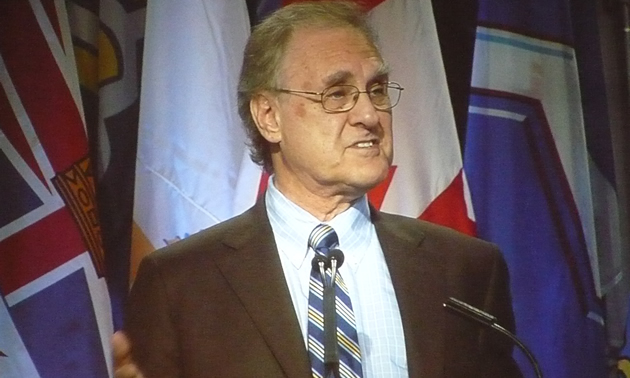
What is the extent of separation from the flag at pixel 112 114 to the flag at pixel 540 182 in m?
0.92

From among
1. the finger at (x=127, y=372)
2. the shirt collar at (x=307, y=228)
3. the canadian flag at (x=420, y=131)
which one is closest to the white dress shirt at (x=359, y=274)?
the shirt collar at (x=307, y=228)

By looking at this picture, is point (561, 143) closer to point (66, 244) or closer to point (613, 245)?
point (613, 245)

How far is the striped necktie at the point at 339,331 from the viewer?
4.71ft

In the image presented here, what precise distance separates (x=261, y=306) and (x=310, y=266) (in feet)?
0.44

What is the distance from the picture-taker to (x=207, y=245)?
1.63m

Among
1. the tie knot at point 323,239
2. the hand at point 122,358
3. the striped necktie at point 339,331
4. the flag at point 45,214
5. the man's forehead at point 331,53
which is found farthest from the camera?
the flag at point 45,214

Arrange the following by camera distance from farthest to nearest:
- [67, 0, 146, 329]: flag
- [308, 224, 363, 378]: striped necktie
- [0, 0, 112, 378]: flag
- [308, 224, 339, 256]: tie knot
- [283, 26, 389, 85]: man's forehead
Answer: [67, 0, 146, 329]: flag → [0, 0, 112, 378]: flag → [283, 26, 389, 85]: man's forehead → [308, 224, 339, 256]: tie knot → [308, 224, 363, 378]: striped necktie

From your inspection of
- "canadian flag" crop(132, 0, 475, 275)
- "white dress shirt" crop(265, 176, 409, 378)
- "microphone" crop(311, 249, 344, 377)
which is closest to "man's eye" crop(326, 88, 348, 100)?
"white dress shirt" crop(265, 176, 409, 378)

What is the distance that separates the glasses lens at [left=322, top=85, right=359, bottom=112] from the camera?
1.62 metres

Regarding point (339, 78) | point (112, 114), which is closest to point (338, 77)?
point (339, 78)

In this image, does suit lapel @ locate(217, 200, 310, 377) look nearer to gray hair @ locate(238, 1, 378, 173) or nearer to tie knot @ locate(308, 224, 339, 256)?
tie knot @ locate(308, 224, 339, 256)

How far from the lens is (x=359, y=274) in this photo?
1.60m

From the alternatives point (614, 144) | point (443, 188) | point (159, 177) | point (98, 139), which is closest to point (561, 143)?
point (614, 144)

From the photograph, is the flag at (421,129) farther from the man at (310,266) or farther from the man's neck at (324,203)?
the man's neck at (324,203)
